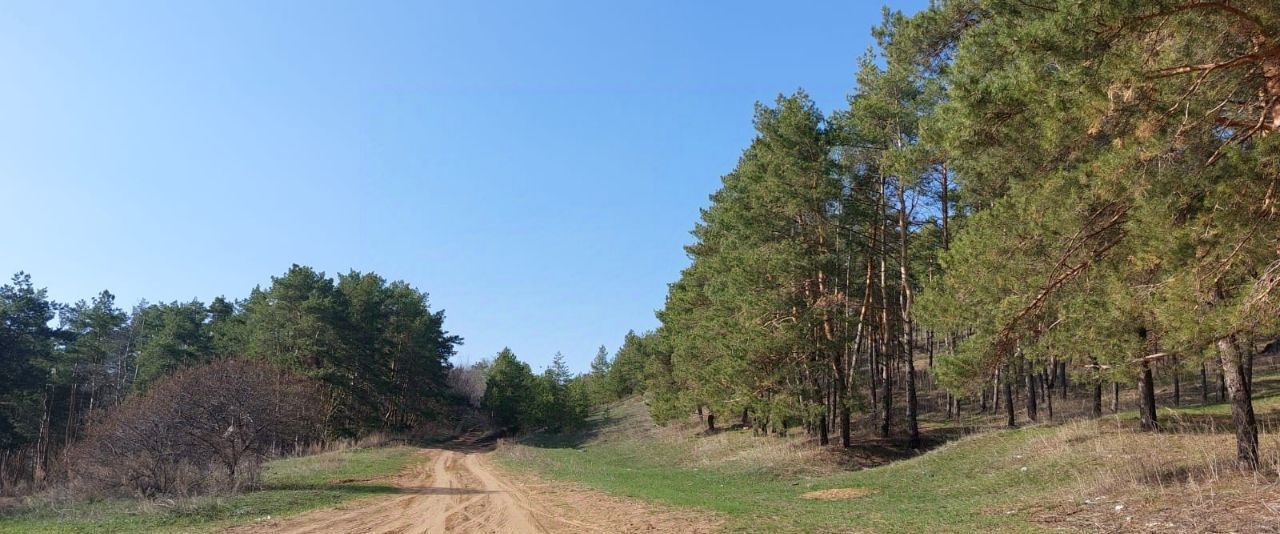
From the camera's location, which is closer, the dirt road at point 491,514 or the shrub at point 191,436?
the dirt road at point 491,514

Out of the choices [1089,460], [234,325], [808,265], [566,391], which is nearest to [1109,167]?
[1089,460]

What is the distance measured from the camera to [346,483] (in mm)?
21969

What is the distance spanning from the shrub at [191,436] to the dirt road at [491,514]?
218 inches

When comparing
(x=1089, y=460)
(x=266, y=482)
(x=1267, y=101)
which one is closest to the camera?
(x=1267, y=101)

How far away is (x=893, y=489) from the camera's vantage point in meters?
15.1

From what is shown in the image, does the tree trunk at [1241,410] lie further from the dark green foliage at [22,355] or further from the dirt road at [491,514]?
the dark green foliage at [22,355]

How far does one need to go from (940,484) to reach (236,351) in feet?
158

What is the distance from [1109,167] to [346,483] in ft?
72.0

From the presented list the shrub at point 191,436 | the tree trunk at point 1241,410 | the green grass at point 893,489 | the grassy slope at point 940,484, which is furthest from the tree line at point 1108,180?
the shrub at point 191,436

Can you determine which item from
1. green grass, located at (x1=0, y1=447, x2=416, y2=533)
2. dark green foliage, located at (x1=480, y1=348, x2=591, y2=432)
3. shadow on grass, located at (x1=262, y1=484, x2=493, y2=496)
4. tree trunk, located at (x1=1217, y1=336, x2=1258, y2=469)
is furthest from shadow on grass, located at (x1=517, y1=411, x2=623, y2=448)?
tree trunk, located at (x1=1217, y1=336, x2=1258, y2=469)

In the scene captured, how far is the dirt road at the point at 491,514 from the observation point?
1220 centimetres

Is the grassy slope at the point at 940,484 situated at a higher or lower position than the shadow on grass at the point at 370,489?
higher

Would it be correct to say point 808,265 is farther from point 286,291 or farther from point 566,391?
point 566,391

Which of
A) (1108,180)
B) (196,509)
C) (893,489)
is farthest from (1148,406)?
(196,509)
